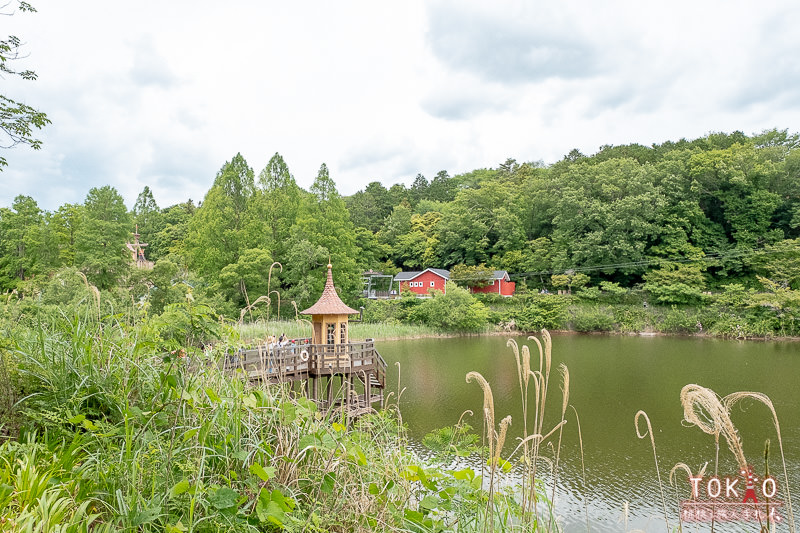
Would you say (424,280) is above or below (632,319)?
above

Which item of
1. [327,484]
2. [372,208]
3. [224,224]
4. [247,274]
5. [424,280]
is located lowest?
[327,484]

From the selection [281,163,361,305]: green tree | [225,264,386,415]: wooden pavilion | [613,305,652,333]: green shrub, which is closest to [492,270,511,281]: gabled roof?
[613,305,652,333]: green shrub

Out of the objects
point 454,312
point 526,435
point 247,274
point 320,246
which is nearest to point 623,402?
point 526,435

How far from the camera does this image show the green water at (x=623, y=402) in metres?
6.46

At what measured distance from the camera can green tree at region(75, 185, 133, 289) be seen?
1538 centimetres

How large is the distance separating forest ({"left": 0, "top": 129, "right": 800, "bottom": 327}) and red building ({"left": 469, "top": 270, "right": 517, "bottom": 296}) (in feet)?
3.52

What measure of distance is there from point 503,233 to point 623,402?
23107 mm

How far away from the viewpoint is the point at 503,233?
33.2m

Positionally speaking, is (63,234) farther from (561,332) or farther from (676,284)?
(676,284)

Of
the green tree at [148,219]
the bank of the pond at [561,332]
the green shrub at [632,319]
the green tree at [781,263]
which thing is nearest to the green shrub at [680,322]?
the bank of the pond at [561,332]

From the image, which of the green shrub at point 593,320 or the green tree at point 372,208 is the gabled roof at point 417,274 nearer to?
the green tree at point 372,208

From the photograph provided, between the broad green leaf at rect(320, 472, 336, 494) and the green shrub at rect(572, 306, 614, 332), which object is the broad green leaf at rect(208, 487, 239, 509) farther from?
the green shrub at rect(572, 306, 614, 332)

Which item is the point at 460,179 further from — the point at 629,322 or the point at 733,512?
the point at 733,512

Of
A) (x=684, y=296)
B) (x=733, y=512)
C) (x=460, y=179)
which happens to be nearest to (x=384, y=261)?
(x=460, y=179)
